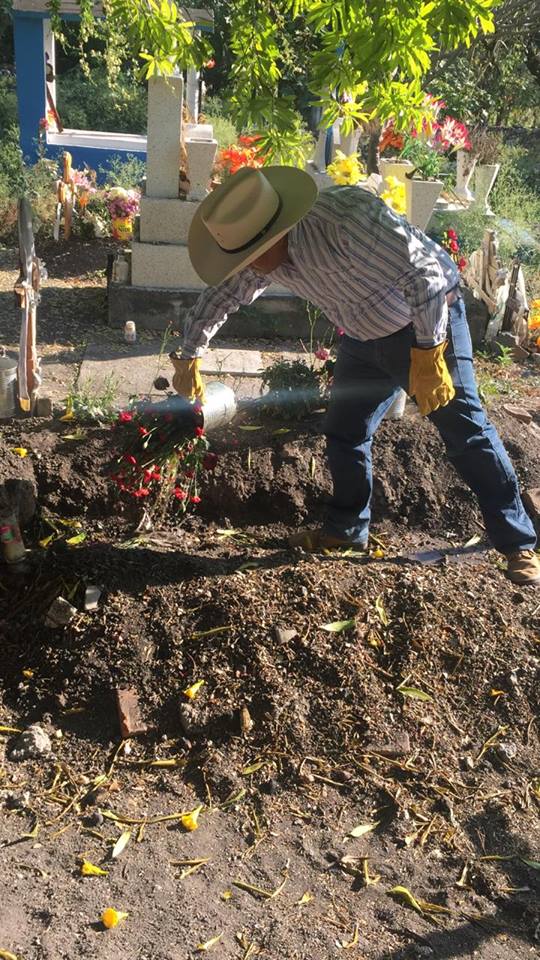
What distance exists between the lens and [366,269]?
3031 millimetres

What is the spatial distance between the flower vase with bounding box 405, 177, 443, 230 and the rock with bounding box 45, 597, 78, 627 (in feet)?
16.8

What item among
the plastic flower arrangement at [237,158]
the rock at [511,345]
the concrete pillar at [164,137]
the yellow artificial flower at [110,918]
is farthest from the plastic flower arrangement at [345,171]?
the yellow artificial flower at [110,918]

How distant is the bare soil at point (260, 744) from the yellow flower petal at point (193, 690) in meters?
0.02

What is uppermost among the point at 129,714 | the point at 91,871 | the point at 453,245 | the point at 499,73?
the point at 499,73

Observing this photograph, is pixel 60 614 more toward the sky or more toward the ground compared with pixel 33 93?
more toward the ground

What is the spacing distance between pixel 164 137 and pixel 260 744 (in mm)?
5137

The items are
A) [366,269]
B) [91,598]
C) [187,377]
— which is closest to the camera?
[366,269]

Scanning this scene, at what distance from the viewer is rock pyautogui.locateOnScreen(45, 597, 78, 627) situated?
10.6 feet

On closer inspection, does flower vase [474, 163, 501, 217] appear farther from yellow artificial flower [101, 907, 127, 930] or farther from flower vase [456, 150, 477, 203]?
yellow artificial flower [101, 907, 127, 930]

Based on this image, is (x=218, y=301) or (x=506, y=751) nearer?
(x=506, y=751)

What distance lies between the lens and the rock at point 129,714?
9.71 ft

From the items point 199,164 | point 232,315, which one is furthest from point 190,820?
point 199,164

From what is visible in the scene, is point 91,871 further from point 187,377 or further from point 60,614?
point 187,377

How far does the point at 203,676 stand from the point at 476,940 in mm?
1194
